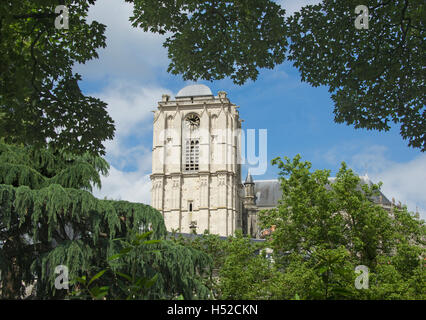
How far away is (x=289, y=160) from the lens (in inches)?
703

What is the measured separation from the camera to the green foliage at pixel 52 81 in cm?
532

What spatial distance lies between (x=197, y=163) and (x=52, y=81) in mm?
46938

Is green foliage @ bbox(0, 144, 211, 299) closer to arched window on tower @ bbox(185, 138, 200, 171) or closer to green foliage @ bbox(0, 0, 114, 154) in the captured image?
green foliage @ bbox(0, 0, 114, 154)

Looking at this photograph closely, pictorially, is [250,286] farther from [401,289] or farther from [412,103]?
[412,103]

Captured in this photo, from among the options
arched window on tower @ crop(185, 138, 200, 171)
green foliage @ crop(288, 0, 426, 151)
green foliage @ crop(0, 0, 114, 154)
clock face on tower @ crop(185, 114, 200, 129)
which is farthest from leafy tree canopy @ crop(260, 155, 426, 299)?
clock face on tower @ crop(185, 114, 200, 129)

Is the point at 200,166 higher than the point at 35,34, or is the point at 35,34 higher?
the point at 200,166

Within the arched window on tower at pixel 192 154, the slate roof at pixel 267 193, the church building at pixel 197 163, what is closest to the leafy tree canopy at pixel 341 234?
the church building at pixel 197 163

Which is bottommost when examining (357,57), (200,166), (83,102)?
(83,102)

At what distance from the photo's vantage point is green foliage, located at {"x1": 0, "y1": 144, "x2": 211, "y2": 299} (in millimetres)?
8594

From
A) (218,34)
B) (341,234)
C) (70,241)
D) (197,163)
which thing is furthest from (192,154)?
(218,34)

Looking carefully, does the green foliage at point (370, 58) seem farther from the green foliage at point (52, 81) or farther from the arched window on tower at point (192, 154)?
the arched window on tower at point (192, 154)

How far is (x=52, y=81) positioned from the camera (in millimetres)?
6023

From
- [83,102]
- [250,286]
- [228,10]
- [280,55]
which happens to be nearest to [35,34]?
[83,102]

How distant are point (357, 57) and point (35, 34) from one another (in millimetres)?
4373
